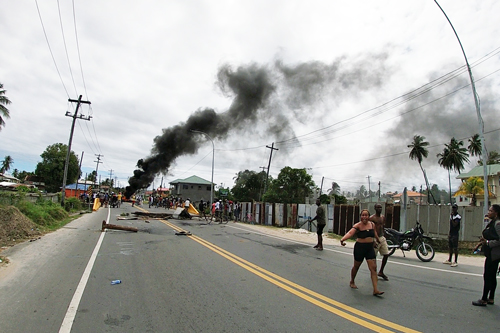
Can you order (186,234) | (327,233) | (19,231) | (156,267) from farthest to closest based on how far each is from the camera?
(327,233) < (186,234) < (19,231) < (156,267)

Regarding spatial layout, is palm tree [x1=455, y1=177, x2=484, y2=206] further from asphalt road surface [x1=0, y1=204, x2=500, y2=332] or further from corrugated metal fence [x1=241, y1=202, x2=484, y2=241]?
asphalt road surface [x1=0, y1=204, x2=500, y2=332]

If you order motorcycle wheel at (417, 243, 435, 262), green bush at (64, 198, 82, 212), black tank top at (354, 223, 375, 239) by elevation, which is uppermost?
black tank top at (354, 223, 375, 239)

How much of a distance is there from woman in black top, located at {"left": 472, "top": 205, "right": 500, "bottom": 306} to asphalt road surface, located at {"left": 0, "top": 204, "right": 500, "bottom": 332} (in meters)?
0.18

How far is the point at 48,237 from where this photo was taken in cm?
1097

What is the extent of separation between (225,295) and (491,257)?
160 inches

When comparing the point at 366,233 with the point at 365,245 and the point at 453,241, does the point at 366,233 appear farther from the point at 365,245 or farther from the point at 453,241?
the point at 453,241

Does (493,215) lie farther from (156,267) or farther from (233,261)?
(156,267)

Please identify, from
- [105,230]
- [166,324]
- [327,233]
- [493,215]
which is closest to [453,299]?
[493,215]

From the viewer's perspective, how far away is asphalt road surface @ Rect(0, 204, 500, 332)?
370 centimetres

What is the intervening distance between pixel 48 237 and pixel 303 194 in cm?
4100

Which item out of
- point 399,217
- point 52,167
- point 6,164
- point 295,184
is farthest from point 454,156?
point 6,164

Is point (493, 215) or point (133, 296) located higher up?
point (493, 215)

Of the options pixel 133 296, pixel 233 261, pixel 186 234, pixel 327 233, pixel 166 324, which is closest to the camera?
pixel 166 324

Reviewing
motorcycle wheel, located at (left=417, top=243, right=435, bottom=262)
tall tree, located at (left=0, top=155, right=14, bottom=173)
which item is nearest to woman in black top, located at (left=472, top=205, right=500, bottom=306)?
motorcycle wheel, located at (left=417, top=243, right=435, bottom=262)
